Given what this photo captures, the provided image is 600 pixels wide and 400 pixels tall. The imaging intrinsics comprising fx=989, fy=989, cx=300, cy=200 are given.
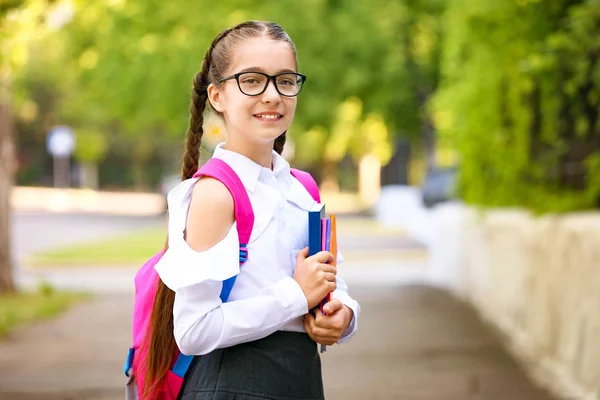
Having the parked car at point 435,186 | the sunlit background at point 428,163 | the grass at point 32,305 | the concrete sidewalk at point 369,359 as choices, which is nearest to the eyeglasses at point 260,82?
the sunlit background at point 428,163

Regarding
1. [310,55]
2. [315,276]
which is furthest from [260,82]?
[310,55]

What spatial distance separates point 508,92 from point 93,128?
51.0 m

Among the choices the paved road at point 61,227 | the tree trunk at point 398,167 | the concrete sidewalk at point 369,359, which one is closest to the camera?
the concrete sidewalk at point 369,359

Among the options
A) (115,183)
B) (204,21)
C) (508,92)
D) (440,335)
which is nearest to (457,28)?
(508,92)

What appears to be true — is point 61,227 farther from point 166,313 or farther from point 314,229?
point 314,229

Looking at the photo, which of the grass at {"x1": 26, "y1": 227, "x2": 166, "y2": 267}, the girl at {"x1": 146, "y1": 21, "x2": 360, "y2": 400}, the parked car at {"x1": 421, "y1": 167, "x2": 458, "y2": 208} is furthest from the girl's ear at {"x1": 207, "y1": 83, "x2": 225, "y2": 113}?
the parked car at {"x1": 421, "y1": 167, "x2": 458, "y2": 208}

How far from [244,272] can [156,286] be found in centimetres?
25

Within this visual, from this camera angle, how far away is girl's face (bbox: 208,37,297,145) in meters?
2.29

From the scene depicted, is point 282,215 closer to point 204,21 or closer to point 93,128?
point 204,21

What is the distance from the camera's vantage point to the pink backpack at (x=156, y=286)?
2.23 m

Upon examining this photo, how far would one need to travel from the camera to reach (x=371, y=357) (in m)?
8.09

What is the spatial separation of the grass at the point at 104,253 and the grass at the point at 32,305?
453 cm

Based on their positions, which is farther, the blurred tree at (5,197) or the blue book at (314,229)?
the blurred tree at (5,197)

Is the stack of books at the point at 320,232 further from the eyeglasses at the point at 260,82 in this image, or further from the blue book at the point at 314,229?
the eyeglasses at the point at 260,82
